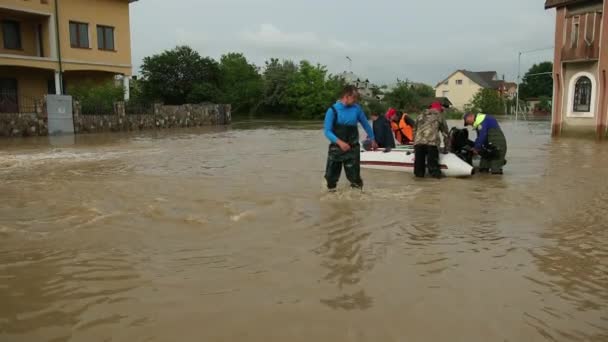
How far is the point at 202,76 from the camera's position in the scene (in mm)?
42375

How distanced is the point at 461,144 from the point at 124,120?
20.9 metres

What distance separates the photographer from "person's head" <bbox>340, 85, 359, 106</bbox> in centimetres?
758

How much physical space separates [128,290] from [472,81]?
8458 cm

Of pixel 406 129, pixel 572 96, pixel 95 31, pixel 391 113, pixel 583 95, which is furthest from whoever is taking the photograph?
pixel 95 31

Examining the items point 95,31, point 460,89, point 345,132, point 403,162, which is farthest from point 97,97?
point 460,89

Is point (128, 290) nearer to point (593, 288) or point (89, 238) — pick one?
point (89, 238)

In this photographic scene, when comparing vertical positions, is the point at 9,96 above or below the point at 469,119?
above

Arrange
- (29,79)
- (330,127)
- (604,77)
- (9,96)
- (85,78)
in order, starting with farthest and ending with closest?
1. (85,78)
2. (29,79)
3. (9,96)
4. (604,77)
5. (330,127)

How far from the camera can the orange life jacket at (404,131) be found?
12312mm

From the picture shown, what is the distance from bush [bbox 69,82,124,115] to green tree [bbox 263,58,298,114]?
21318 millimetres

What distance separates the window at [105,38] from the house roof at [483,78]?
2534 inches

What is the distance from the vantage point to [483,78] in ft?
310

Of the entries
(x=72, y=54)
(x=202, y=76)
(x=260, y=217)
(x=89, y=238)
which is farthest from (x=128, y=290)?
(x=202, y=76)

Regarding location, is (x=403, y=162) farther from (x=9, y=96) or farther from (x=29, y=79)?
(x=29, y=79)
